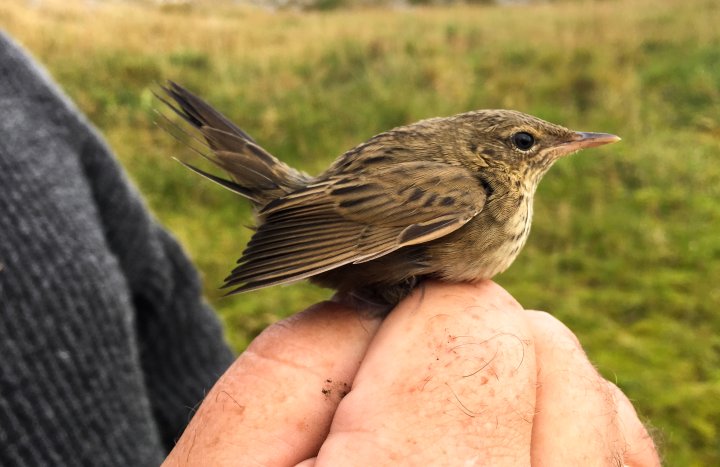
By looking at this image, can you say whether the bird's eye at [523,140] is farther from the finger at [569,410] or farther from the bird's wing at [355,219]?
the finger at [569,410]

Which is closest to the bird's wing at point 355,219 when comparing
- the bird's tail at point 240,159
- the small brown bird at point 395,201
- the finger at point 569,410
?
the small brown bird at point 395,201

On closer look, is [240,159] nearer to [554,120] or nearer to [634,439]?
[634,439]

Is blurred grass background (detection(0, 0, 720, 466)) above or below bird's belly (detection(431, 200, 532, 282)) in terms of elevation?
below

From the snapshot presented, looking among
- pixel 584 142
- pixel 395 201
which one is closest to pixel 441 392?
pixel 395 201

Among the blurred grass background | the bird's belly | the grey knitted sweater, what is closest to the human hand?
the bird's belly

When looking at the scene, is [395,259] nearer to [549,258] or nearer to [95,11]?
[549,258]

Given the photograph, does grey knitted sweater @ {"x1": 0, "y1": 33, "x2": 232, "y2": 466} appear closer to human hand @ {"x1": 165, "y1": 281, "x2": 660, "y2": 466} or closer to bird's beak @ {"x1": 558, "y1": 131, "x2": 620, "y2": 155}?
human hand @ {"x1": 165, "y1": 281, "x2": 660, "y2": 466}

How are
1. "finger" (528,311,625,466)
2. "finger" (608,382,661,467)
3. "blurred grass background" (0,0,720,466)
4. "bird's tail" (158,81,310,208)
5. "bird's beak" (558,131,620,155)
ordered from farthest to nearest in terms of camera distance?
"blurred grass background" (0,0,720,466)
"bird's beak" (558,131,620,155)
"bird's tail" (158,81,310,208)
"finger" (608,382,661,467)
"finger" (528,311,625,466)

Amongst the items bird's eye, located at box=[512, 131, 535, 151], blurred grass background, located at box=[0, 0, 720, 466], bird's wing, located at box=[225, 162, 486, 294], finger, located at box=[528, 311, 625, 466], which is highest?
bird's eye, located at box=[512, 131, 535, 151]
